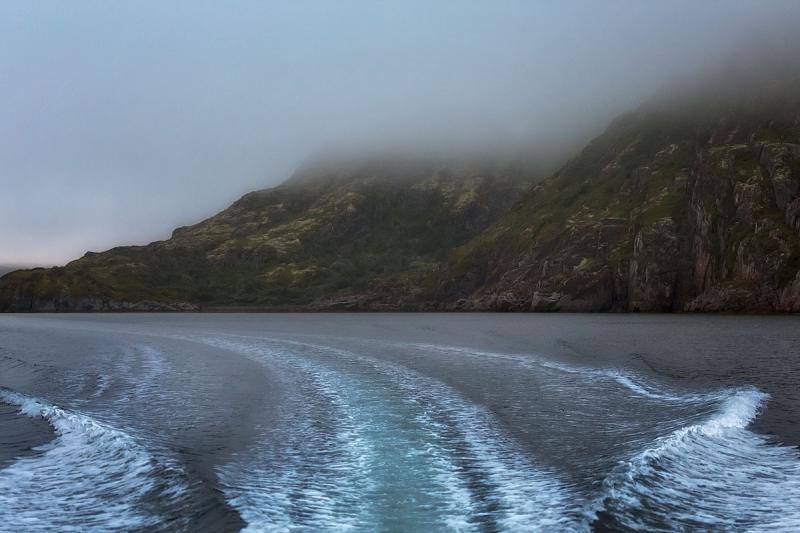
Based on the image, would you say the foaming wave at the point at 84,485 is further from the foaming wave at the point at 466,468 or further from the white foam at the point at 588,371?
the white foam at the point at 588,371

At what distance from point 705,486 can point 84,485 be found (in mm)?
16956

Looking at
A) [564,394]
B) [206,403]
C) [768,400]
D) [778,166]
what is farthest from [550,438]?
[778,166]

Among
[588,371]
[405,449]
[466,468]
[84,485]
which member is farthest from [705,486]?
[588,371]

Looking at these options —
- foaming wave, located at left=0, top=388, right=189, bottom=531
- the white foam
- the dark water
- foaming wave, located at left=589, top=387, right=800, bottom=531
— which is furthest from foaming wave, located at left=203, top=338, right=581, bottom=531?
the white foam

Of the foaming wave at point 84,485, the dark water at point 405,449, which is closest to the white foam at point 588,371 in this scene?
the dark water at point 405,449

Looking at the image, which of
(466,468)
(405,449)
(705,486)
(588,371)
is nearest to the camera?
(705,486)

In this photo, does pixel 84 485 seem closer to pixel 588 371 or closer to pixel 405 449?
pixel 405 449

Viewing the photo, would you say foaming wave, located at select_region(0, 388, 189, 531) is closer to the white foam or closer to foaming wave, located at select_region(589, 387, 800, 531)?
foaming wave, located at select_region(589, 387, 800, 531)

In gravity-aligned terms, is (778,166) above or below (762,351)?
above

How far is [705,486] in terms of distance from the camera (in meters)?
16.0

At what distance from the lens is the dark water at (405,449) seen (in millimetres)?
13852

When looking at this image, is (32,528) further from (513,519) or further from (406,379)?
(406,379)

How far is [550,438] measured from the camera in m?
22.0

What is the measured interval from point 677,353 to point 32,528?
5475 centimetres
